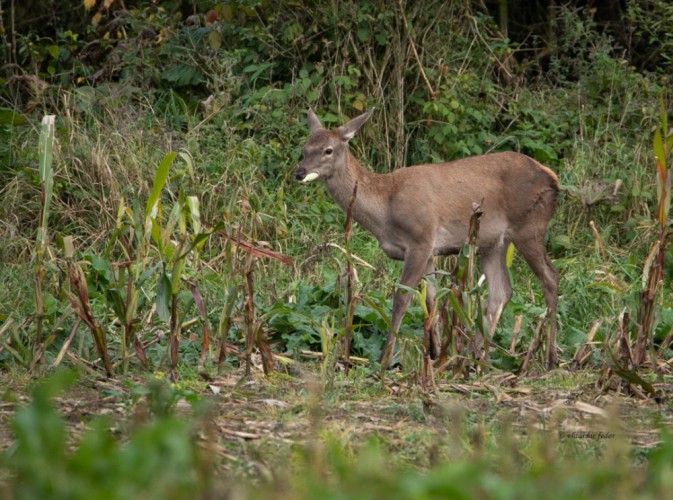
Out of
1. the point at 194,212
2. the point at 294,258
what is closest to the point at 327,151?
the point at 294,258

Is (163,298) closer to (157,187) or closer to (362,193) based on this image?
(157,187)

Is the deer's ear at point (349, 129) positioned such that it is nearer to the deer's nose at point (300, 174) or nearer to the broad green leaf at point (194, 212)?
the deer's nose at point (300, 174)

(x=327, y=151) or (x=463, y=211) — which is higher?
(x=327, y=151)

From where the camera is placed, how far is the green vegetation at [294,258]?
3.67 meters

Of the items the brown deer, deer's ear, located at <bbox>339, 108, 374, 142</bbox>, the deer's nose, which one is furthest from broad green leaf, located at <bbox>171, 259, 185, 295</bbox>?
deer's ear, located at <bbox>339, 108, 374, 142</bbox>

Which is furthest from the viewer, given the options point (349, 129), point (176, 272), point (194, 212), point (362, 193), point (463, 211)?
point (349, 129)

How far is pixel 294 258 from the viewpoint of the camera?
29.4 feet

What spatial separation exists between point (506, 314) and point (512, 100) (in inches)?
156

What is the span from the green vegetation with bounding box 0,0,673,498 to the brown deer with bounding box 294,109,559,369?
0.36 meters

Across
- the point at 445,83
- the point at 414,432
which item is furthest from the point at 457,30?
the point at 414,432

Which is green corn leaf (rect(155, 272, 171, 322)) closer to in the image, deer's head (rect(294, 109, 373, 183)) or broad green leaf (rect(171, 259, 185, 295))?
broad green leaf (rect(171, 259, 185, 295))

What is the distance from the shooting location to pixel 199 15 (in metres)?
11.4

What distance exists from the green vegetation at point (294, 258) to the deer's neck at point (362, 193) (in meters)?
0.37

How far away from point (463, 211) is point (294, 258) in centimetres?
147
